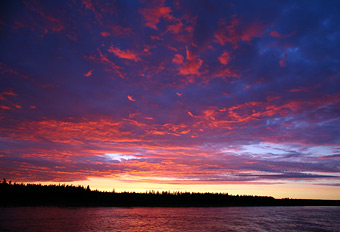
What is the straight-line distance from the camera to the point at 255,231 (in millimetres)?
57219

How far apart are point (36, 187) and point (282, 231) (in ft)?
647

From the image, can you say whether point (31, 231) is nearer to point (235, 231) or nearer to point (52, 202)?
point (235, 231)

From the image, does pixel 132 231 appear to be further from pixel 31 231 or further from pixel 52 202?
pixel 52 202

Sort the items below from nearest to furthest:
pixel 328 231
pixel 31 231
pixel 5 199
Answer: pixel 31 231
pixel 328 231
pixel 5 199

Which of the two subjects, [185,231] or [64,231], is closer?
[64,231]

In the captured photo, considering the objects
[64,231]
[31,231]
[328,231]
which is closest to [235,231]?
[328,231]

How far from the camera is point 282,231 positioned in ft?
198

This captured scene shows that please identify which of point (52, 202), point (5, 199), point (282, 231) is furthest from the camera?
point (52, 202)

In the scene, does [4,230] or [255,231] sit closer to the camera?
[4,230]

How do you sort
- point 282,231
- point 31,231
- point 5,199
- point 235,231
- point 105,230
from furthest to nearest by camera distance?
point 5,199, point 282,231, point 235,231, point 105,230, point 31,231

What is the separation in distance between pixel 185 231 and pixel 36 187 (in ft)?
613

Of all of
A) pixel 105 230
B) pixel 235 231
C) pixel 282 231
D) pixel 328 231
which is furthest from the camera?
pixel 328 231

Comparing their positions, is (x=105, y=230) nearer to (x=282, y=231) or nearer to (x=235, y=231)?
(x=235, y=231)

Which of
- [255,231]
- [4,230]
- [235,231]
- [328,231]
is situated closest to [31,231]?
[4,230]
